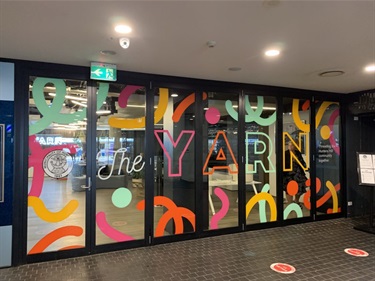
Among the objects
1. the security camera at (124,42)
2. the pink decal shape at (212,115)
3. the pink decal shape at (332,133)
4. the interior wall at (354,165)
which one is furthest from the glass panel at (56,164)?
the interior wall at (354,165)

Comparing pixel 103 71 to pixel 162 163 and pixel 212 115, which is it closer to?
pixel 162 163

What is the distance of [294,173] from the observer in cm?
567

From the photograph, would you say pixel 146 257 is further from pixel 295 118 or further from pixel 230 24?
pixel 295 118

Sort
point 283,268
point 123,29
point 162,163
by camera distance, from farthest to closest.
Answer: point 162,163 → point 283,268 → point 123,29

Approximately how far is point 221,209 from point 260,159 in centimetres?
121

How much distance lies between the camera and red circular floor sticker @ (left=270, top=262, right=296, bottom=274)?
139 inches

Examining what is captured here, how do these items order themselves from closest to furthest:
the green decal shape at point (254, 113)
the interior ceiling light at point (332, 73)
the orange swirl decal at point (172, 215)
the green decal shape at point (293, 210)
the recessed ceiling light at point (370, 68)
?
the recessed ceiling light at point (370, 68)
the interior ceiling light at point (332, 73)
the orange swirl decal at point (172, 215)
the green decal shape at point (254, 113)
the green decal shape at point (293, 210)

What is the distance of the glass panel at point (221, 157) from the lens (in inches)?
194

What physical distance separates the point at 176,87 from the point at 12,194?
Answer: 2865 millimetres

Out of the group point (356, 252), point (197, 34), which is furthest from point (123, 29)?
point (356, 252)

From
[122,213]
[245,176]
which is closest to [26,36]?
[122,213]

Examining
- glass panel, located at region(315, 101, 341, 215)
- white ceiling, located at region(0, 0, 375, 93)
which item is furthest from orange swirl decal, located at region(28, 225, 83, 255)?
glass panel, located at region(315, 101, 341, 215)

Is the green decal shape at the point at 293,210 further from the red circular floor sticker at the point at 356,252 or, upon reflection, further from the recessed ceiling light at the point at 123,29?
the recessed ceiling light at the point at 123,29

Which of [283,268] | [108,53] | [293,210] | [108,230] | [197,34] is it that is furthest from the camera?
[293,210]
